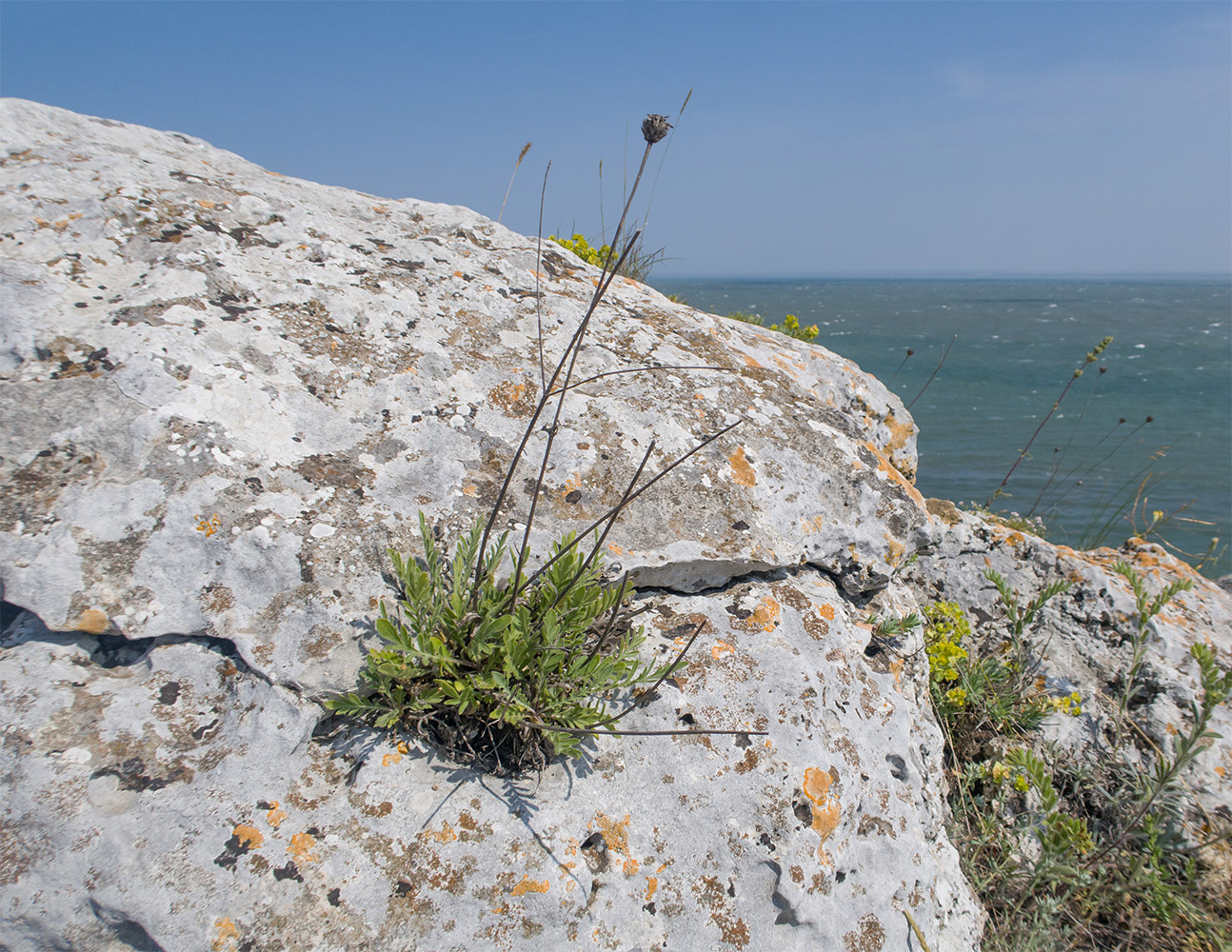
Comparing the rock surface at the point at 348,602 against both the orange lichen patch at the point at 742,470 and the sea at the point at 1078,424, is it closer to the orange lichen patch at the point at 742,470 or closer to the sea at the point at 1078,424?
the orange lichen patch at the point at 742,470

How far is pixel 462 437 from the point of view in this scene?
118 inches

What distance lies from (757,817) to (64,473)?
2665mm

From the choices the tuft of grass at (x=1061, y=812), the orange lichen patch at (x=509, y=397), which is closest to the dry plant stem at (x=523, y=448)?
the orange lichen patch at (x=509, y=397)

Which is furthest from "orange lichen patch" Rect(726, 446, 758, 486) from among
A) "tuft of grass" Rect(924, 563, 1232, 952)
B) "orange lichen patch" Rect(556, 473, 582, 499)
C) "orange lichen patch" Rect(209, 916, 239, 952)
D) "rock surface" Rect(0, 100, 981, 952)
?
"orange lichen patch" Rect(209, 916, 239, 952)

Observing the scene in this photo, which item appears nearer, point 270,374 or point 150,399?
point 150,399

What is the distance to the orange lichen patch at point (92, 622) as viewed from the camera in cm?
220

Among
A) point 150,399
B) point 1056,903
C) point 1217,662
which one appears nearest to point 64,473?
point 150,399

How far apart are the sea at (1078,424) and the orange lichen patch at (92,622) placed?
5.99 metres

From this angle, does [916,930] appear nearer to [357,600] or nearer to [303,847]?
[303,847]

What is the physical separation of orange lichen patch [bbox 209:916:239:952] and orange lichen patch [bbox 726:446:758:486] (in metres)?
2.39

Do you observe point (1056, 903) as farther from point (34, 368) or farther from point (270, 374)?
point (34, 368)

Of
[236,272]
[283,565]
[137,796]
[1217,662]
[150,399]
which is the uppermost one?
[236,272]

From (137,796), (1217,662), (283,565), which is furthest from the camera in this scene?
(1217,662)

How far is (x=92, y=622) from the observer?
2209mm
